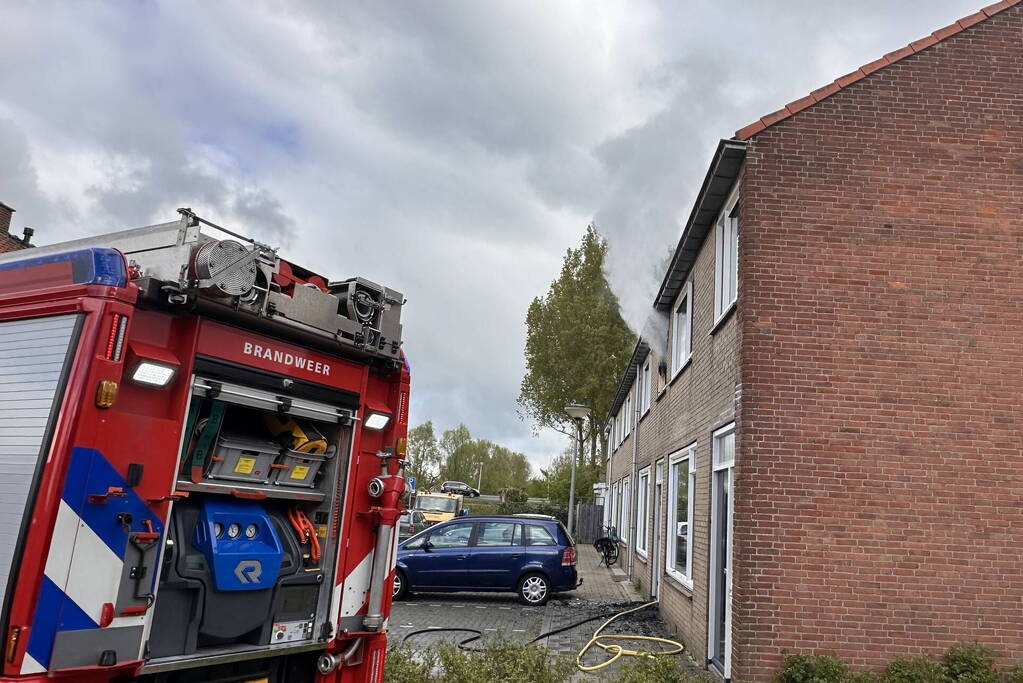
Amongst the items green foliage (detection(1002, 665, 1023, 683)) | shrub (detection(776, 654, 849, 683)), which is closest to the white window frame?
shrub (detection(776, 654, 849, 683))

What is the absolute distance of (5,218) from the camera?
Result: 2211cm

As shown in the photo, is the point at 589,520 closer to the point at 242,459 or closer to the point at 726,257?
the point at 726,257

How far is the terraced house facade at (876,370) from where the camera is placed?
24.1 feet

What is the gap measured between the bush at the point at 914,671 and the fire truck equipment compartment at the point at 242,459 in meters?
5.76

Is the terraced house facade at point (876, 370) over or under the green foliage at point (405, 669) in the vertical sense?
over

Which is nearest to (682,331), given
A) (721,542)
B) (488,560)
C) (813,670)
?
(721,542)

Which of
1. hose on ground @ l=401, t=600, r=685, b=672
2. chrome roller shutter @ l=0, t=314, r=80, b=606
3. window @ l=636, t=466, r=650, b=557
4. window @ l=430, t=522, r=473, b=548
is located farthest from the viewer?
window @ l=636, t=466, r=650, b=557

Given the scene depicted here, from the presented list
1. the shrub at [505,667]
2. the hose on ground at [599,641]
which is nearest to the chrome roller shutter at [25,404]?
the shrub at [505,667]

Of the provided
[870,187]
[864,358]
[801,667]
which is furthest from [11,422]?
[870,187]

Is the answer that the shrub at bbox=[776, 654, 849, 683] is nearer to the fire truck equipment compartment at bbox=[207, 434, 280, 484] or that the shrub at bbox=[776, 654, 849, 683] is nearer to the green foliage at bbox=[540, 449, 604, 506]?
the fire truck equipment compartment at bbox=[207, 434, 280, 484]

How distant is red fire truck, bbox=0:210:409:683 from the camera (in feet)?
11.1

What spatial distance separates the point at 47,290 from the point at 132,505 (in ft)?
3.56

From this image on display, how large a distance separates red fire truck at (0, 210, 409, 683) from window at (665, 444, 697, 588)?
6.61 m

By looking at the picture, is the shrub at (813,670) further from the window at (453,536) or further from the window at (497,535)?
the window at (453,536)
